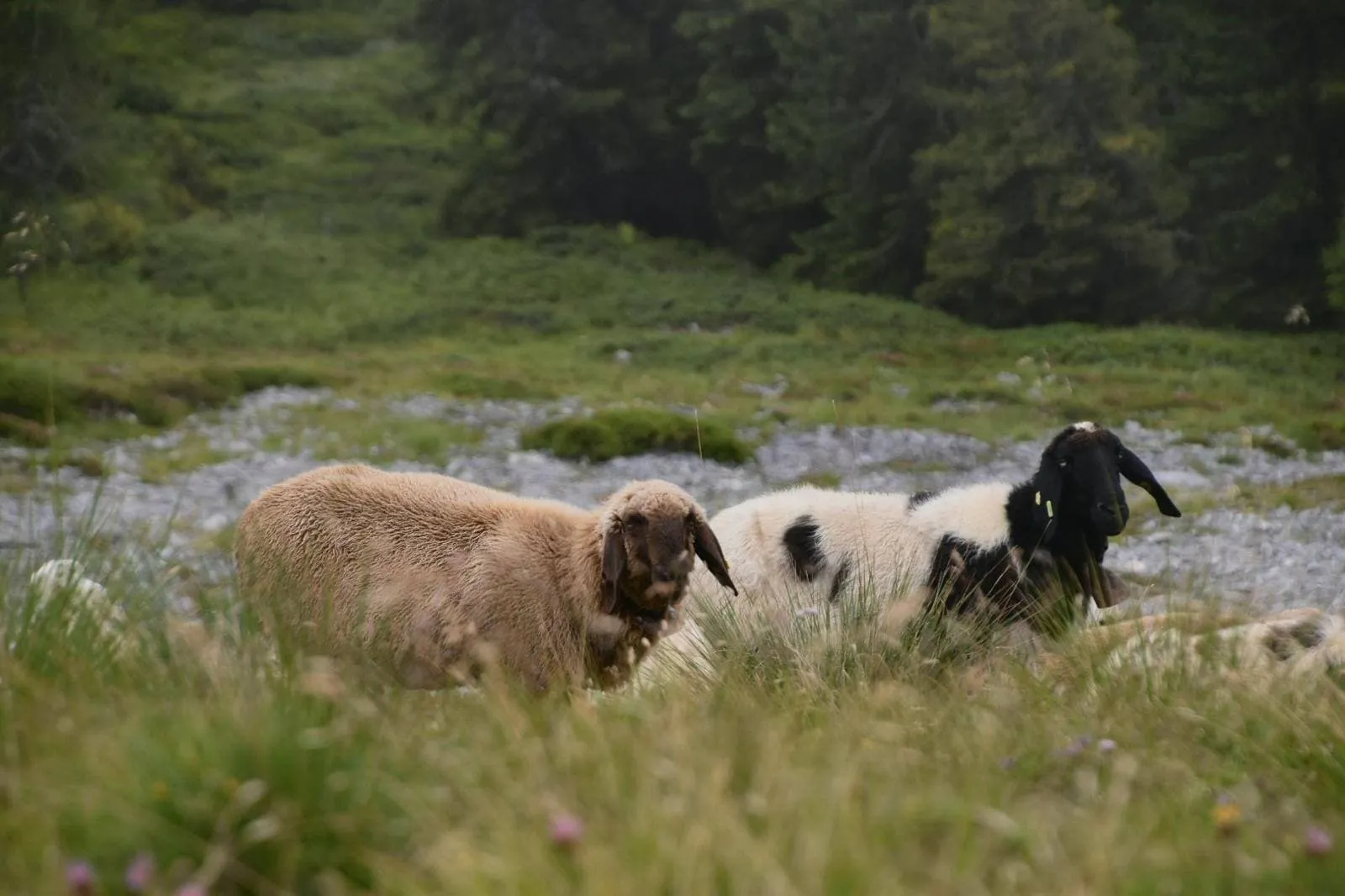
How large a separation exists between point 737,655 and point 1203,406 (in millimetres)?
19175

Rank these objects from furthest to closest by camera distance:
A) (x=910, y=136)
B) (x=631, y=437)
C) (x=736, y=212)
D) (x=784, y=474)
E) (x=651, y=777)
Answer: (x=736, y=212)
(x=910, y=136)
(x=631, y=437)
(x=784, y=474)
(x=651, y=777)

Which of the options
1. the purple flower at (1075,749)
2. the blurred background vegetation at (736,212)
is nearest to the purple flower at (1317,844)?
the purple flower at (1075,749)

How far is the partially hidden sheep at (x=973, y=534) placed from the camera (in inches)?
331

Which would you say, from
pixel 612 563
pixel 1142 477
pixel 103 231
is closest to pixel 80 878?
pixel 612 563

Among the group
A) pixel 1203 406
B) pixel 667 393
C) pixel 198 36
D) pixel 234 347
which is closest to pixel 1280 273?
pixel 1203 406

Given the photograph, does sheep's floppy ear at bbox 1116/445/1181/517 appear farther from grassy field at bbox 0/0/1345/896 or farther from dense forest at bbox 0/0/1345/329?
dense forest at bbox 0/0/1345/329

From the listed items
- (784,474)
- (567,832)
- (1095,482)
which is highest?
(567,832)

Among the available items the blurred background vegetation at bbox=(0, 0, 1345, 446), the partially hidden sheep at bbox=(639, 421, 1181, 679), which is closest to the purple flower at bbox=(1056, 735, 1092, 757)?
the partially hidden sheep at bbox=(639, 421, 1181, 679)

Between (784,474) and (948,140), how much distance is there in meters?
21.9

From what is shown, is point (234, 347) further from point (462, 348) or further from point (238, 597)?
point (238, 597)

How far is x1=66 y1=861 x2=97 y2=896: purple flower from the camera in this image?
298 centimetres

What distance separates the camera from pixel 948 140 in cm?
3762

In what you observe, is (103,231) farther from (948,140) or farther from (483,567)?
(483,567)

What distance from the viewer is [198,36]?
57000 millimetres
